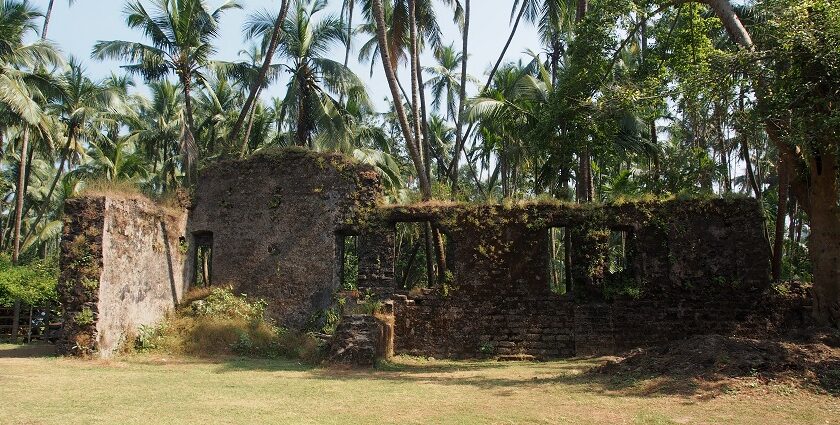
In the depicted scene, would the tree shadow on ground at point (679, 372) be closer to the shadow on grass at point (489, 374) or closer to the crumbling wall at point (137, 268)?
the shadow on grass at point (489, 374)

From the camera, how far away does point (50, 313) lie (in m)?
16.1

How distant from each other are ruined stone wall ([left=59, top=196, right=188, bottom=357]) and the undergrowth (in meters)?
0.42

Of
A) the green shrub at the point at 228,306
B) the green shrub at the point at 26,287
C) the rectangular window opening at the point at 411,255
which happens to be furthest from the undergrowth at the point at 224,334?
the rectangular window opening at the point at 411,255

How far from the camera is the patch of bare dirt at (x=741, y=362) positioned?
327 inches

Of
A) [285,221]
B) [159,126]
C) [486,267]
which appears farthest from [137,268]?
[159,126]

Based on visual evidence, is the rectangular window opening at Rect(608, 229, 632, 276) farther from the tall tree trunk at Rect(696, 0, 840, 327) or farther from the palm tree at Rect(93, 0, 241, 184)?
the palm tree at Rect(93, 0, 241, 184)

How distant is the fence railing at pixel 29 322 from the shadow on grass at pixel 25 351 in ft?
2.43

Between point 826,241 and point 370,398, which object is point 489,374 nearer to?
point 370,398

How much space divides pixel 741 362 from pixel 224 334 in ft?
30.7

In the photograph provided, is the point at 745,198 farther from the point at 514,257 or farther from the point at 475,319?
the point at 475,319

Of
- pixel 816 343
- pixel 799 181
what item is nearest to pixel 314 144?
pixel 799 181

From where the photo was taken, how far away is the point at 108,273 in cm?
1260

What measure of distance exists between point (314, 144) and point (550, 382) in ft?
46.1

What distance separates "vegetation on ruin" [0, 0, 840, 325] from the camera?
10453mm
